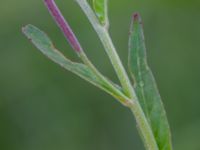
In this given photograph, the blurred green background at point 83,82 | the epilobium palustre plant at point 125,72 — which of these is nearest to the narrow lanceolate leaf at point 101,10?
the epilobium palustre plant at point 125,72

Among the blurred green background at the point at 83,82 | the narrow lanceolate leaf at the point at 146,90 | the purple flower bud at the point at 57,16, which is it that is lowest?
the blurred green background at the point at 83,82

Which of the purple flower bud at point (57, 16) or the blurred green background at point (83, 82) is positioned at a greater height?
the purple flower bud at point (57, 16)

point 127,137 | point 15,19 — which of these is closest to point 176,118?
point 127,137

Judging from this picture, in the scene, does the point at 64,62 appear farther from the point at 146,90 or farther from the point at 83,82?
the point at 83,82

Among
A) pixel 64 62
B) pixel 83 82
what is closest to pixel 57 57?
pixel 64 62

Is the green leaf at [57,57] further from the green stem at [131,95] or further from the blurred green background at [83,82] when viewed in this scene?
the blurred green background at [83,82]

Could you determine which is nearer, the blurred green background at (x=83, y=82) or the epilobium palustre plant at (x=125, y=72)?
the epilobium palustre plant at (x=125, y=72)

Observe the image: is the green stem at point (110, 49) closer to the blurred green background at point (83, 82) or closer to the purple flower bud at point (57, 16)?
the purple flower bud at point (57, 16)
